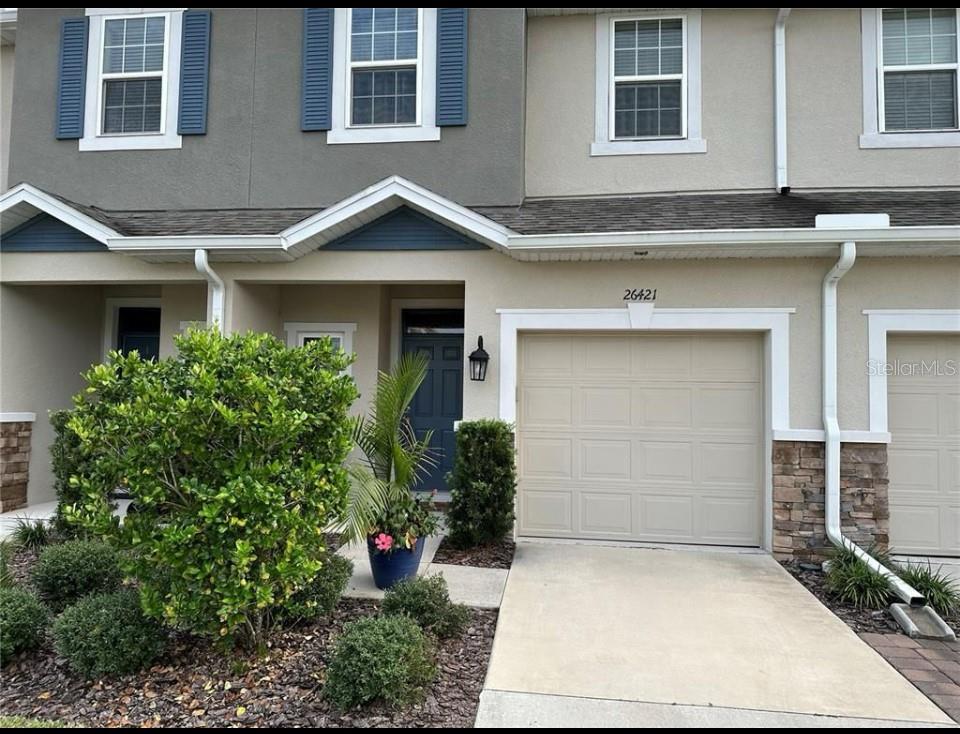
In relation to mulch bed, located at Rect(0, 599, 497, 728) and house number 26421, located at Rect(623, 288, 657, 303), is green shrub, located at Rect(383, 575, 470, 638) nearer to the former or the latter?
mulch bed, located at Rect(0, 599, 497, 728)

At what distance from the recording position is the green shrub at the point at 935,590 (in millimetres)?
4402

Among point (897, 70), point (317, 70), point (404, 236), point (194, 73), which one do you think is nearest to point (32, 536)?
point (404, 236)

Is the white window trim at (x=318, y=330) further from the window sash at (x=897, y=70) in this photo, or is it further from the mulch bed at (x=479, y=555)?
the window sash at (x=897, y=70)

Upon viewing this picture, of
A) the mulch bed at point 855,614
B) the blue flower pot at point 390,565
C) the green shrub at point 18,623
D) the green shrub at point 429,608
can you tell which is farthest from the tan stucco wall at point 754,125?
the green shrub at point 18,623

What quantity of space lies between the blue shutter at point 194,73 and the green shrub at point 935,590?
855 centimetres

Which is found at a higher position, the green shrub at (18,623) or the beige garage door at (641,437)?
the beige garage door at (641,437)

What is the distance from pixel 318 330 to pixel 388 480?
3191mm

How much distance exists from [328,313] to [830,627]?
20.3 ft

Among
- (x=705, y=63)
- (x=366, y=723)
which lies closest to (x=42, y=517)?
(x=366, y=723)

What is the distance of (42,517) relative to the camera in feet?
21.1

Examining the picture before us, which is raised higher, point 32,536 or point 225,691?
point 32,536

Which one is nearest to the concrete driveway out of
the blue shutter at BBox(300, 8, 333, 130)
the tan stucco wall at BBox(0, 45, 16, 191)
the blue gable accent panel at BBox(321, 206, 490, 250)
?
the blue gable accent panel at BBox(321, 206, 490, 250)

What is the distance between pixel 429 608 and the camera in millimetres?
3736

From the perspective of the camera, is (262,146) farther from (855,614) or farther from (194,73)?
(855,614)
